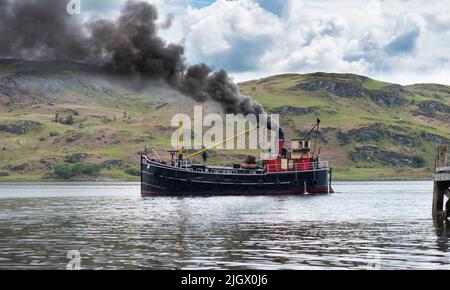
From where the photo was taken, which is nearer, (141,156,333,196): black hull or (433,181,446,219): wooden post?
(433,181,446,219): wooden post

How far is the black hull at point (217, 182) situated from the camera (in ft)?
391

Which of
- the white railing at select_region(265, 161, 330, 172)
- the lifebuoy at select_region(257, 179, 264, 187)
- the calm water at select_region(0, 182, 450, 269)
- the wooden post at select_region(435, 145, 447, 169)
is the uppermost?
the wooden post at select_region(435, 145, 447, 169)

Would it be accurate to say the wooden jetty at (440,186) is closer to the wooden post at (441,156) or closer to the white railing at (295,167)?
the wooden post at (441,156)

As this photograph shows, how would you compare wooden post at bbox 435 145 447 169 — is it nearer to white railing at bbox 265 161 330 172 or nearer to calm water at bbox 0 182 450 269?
calm water at bbox 0 182 450 269

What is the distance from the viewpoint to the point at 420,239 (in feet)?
161

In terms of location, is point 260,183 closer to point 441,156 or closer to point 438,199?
point 438,199

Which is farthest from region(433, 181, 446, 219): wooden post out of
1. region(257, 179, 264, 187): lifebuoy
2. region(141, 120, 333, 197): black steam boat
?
region(257, 179, 264, 187): lifebuoy

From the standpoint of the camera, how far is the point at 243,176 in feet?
410

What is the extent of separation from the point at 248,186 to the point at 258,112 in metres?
14.3

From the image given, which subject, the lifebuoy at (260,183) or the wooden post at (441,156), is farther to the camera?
the lifebuoy at (260,183)

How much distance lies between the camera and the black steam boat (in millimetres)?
119250

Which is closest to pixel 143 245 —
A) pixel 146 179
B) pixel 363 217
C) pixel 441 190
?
pixel 441 190

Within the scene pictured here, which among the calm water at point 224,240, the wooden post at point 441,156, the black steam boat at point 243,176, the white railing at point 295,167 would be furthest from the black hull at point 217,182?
the wooden post at point 441,156

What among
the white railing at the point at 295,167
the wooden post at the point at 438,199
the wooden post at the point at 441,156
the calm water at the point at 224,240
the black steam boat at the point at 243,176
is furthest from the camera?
the white railing at the point at 295,167
